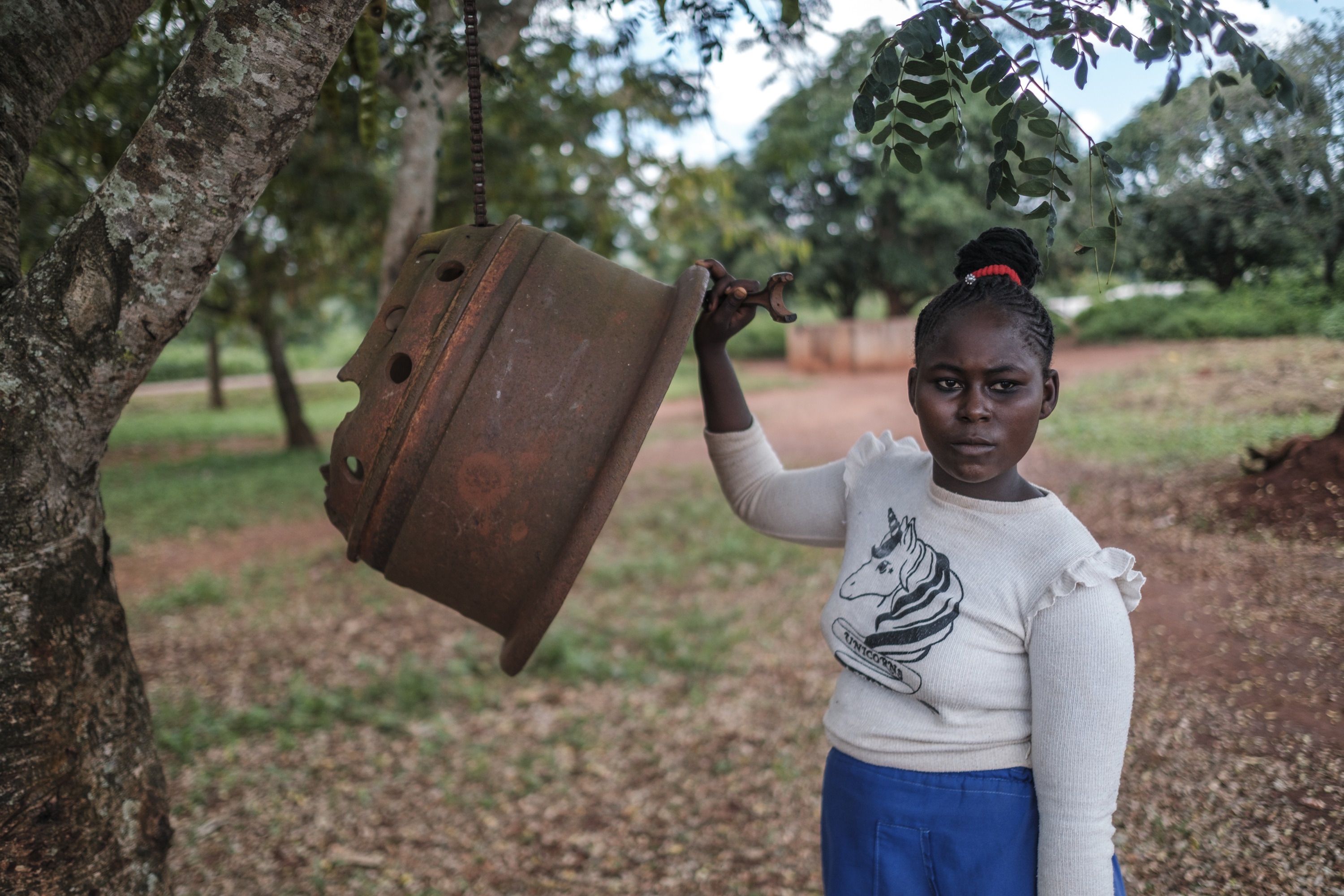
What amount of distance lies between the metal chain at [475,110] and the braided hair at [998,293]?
763 millimetres

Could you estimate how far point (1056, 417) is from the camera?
7902 millimetres

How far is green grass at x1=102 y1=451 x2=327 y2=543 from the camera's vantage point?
292 inches

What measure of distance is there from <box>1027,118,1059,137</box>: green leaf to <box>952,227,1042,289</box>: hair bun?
16 centimetres

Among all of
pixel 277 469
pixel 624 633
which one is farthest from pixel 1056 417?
pixel 277 469

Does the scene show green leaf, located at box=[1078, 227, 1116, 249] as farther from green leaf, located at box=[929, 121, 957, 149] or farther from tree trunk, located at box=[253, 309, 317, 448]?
tree trunk, located at box=[253, 309, 317, 448]

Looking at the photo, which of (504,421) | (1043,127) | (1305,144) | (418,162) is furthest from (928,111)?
(418,162)

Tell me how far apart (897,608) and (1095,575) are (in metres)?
0.30

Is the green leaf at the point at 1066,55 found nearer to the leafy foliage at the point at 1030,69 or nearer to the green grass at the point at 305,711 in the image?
the leafy foliage at the point at 1030,69

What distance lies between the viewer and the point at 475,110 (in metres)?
1.42

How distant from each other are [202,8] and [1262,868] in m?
3.45

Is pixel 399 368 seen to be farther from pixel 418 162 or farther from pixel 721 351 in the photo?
pixel 418 162

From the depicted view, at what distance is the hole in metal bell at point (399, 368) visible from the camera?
53.1 inches

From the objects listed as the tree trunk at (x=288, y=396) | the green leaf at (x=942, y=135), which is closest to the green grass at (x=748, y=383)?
the tree trunk at (x=288, y=396)

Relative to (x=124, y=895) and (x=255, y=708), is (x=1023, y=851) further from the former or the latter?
(x=255, y=708)
